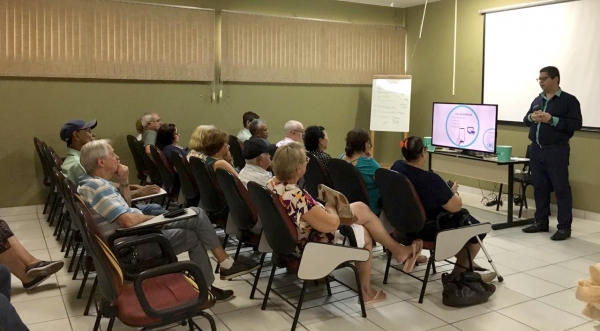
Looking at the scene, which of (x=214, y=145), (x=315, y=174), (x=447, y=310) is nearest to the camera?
(x=447, y=310)

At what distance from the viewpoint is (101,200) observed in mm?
2705

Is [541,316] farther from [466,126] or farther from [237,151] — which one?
[237,151]

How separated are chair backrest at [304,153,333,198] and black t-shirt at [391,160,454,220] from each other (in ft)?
2.79

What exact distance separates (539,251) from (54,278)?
388 centimetres

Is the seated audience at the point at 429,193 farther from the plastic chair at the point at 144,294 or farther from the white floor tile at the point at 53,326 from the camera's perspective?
the white floor tile at the point at 53,326

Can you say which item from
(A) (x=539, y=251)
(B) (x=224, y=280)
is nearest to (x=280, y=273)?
(B) (x=224, y=280)

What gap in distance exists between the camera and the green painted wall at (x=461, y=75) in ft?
18.4

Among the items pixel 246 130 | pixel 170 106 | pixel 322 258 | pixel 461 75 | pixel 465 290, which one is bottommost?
pixel 465 290

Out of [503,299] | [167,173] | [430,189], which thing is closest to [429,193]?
[430,189]

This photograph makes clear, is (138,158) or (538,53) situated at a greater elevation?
(538,53)

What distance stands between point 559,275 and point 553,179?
134 cm

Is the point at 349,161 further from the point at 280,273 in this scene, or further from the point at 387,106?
the point at 387,106

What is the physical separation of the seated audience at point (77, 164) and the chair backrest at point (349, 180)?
1287 millimetres

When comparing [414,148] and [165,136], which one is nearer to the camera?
[414,148]
